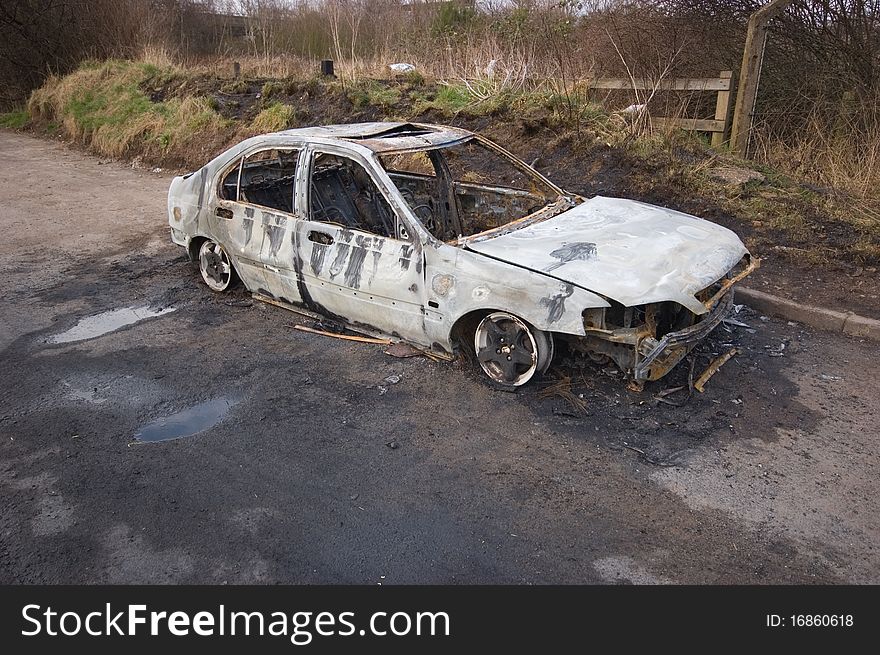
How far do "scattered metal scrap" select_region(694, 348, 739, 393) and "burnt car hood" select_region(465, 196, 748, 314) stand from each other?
680mm

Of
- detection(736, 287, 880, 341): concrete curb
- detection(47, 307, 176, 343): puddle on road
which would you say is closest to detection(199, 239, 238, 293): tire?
detection(47, 307, 176, 343): puddle on road

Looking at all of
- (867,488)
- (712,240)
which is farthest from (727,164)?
(867,488)

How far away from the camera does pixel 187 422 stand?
439cm

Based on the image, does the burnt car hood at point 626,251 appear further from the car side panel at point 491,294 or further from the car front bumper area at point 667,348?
the car front bumper area at point 667,348

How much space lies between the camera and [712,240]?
4703 mm

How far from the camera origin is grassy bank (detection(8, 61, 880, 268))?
7.21 metres

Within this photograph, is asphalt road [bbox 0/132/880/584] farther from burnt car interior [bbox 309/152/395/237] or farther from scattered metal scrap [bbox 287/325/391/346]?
burnt car interior [bbox 309/152/395/237]

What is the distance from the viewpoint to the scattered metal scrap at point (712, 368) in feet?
14.9

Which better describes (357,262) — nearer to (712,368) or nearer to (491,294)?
(491,294)

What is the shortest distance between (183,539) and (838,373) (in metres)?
4.39

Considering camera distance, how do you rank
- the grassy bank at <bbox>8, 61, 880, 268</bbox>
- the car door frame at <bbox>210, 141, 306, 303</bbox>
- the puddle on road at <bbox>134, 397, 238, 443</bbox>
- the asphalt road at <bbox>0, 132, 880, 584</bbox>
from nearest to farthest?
1. the asphalt road at <bbox>0, 132, 880, 584</bbox>
2. the puddle on road at <bbox>134, 397, 238, 443</bbox>
3. the car door frame at <bbox>210, 141, 306, 303</bbox>
4. the grassy bank at <bbox>8, 61, 880, 268</bbox>

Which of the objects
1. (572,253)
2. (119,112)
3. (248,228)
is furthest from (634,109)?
(119,112)

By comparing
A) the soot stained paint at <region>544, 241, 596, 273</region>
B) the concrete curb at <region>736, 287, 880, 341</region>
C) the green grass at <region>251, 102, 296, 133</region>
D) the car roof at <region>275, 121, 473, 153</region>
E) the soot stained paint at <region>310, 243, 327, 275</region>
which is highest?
the car roof at <region>275, 121, 473, 153</region>

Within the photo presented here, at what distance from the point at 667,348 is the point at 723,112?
20.7 ft
